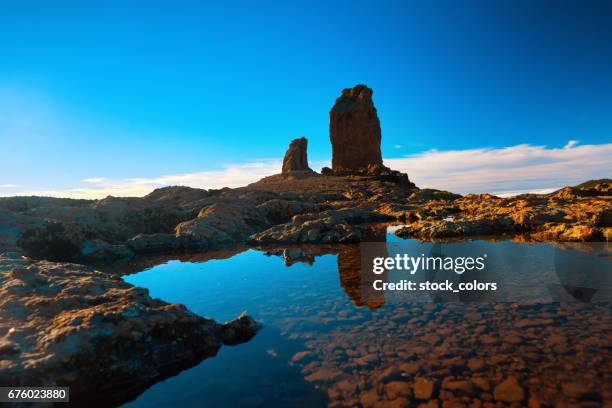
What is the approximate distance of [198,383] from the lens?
5.27m

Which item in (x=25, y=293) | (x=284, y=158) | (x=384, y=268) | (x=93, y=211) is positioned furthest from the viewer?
(x=284, y=158)

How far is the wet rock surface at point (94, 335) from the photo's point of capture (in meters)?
4.91

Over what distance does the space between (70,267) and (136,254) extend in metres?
12.4

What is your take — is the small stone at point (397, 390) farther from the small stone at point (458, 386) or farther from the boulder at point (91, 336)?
the boulder at point (91, 336)

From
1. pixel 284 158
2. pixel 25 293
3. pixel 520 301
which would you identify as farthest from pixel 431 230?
pixel 284 158

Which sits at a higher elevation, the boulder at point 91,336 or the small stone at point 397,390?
the boulder at point 91,336

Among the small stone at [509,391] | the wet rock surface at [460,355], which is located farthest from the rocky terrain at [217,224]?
the small stone at [509,391]

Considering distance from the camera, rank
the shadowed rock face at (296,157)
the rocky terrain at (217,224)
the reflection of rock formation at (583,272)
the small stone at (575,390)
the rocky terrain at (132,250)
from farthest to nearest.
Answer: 1. the shadowed rock face at (296,157)
2. the rocky terrain at (217,224)
3. the reflection of rock formation at (583,272)
4. the rocky terrain at (132,250)
5. the small stone at (575,390)

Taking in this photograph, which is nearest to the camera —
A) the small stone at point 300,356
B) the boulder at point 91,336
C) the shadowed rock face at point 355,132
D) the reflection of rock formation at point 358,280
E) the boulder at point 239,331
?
the boulder at point 91,336

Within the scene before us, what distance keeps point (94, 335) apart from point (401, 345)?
5121 millimetres

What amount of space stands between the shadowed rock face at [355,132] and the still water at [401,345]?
10195 centimetres

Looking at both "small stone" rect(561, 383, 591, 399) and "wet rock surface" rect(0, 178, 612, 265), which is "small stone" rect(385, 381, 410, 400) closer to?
"small stone" rect(561, 383, 591, 399)

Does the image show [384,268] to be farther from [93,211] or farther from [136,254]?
[93,211]

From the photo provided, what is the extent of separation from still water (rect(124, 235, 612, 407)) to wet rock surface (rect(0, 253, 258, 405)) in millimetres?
440
